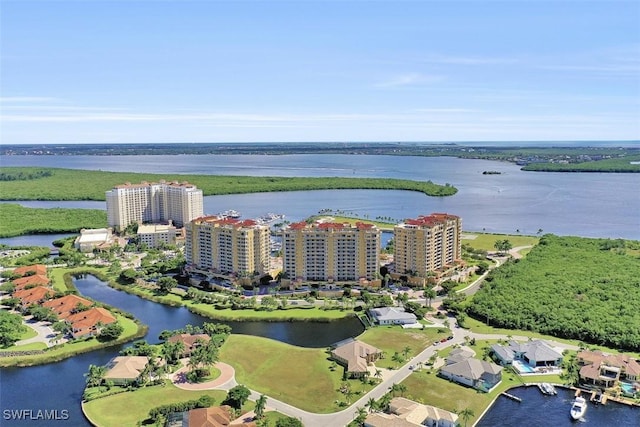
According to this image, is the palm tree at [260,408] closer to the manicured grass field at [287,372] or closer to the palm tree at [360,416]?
the manicured grass field at [287,372]

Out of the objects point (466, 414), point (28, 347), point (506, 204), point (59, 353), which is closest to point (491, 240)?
point (506, 204)

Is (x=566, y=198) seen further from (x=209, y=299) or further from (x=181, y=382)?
(x=181, y=382)

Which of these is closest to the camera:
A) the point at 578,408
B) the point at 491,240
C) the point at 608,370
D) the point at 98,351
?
the point at 578,408

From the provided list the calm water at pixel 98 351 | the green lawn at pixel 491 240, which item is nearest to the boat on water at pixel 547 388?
the calm water at pixel 98 351

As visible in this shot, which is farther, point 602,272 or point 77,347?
point 602,272

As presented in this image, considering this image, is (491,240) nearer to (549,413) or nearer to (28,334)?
(549,413)

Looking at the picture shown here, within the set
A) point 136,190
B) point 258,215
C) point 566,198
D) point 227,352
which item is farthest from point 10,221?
point 566,198

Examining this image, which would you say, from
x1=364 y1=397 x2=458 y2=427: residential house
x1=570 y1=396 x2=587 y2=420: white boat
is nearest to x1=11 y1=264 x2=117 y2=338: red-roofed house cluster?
x1=364 y1=397 x2=458 y2=427: residential house

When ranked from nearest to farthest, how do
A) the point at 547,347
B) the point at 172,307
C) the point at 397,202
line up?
the point at 547,347 → the point at 172,307 → the point at 397,202
